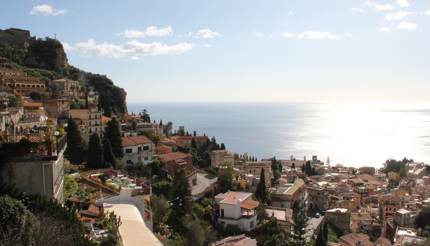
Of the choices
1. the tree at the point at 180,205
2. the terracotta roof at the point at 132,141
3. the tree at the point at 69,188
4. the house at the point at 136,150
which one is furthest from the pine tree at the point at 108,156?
the tree at the point at 69,188

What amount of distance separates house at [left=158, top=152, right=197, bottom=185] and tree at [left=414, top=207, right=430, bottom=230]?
19.8 m

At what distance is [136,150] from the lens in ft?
102

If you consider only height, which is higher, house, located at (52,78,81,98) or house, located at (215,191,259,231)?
house, located at (52,78,81,98)

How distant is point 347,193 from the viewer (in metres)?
47.1

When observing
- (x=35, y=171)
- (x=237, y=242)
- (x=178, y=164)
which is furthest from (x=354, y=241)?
(x=35, y=171)

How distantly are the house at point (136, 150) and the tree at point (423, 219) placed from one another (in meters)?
23.2

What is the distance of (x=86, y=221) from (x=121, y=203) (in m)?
3.82

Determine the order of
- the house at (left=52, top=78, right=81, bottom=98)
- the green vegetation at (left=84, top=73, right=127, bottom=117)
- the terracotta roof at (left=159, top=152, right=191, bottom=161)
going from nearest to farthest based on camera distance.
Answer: the terracotta roof at (left=159, top=152, right=191, bottom=161) → the house at (left=52, top=78, right=81, bottom=98) → the green vegetation at (left=84, top=73, right=127, bottom=117)

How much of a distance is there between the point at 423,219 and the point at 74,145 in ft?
94.2

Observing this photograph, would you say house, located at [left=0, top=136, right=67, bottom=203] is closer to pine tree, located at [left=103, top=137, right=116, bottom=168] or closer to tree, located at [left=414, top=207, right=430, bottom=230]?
pine tree, located at [left=103, top=137, right=116, bottom=168]

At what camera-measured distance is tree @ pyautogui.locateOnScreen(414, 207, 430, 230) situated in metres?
36.7

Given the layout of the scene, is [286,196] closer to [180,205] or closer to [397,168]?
[180,205]

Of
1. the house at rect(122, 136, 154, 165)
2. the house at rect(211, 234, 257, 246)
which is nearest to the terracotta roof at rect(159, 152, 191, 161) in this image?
the house at rect(122, 136, 154, 165)

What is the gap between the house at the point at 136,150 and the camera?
3059 centimetres
